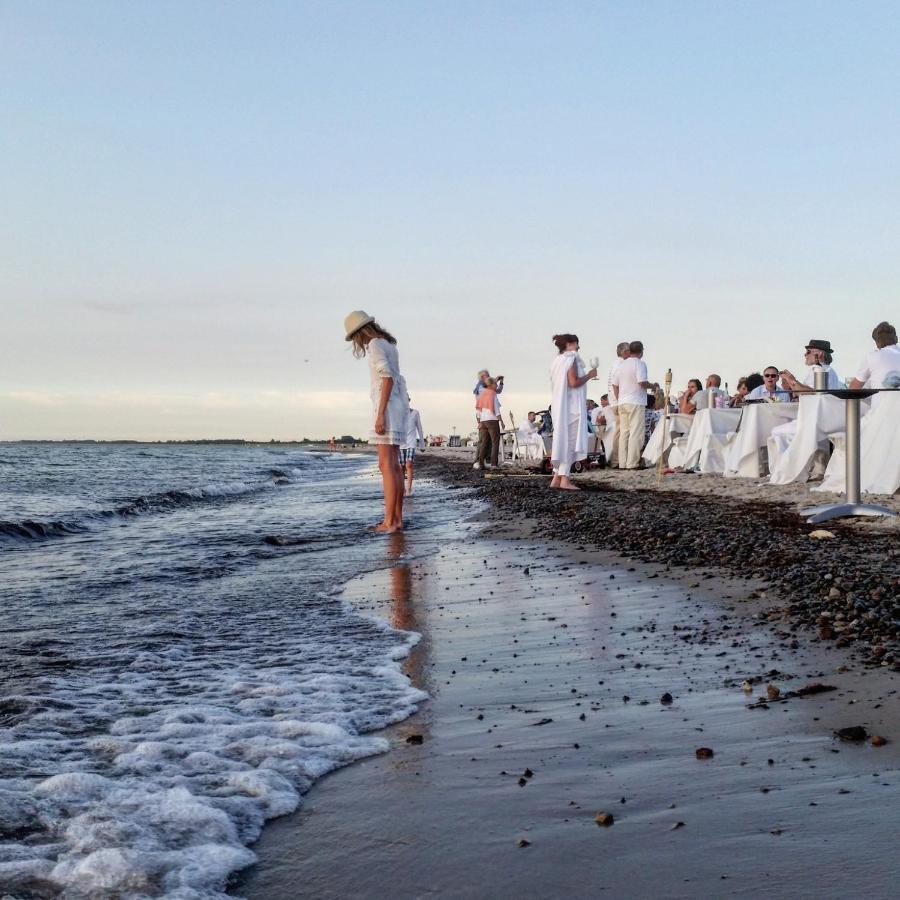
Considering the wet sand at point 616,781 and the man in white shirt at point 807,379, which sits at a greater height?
the man in white shirt at point 807,379

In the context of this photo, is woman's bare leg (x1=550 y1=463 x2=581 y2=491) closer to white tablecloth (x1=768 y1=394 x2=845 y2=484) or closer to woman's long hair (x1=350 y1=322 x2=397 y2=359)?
white tablecloth (x1=768 y1=394 x2=845 y2=484)

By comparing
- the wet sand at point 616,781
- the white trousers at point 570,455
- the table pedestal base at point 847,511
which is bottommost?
the wet sand at point 616,781

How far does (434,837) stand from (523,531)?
602cm

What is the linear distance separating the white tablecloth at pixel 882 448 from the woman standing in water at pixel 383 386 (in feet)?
13.5

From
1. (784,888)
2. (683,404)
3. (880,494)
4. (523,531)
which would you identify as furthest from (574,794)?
(683,404)

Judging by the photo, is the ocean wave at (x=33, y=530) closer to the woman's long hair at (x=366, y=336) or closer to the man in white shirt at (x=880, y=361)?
the woman's long hair at (x=366, y=336)

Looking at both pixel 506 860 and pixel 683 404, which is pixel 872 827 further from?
pixel 683 404

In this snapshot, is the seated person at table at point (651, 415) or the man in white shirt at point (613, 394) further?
the seated person at table at point (651, 415)

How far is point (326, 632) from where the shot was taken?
4164mm

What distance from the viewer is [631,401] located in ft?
47.6

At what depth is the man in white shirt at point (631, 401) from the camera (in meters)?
14.0

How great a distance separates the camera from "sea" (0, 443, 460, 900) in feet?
6.23

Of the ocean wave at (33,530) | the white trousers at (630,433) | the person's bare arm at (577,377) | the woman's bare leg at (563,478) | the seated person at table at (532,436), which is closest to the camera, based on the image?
the ocean wave at (33,530)

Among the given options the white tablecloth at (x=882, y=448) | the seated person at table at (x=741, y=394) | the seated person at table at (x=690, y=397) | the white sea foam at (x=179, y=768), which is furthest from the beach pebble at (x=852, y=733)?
the seated person at table at (x=690, y=397)
